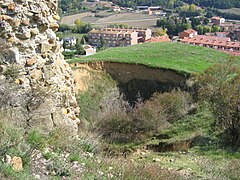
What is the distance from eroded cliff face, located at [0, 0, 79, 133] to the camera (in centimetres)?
497

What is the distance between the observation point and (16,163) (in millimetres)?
3787

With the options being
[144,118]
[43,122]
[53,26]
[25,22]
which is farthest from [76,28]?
[43,122]

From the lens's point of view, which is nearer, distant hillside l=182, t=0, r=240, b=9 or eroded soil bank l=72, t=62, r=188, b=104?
eroded soil bank l=72, t=62, r=188, b=104

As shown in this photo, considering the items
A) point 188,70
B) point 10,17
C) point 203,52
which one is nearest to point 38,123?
point 10,17

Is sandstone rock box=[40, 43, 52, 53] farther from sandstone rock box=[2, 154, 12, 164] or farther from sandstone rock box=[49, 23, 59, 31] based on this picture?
sandstone rock box=[2, 154, 12, 164]

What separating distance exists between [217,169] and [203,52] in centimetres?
1253

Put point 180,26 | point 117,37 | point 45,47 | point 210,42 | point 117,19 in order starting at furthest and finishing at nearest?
1. point 117,19
2. point 180,26
3. point 117,37
4. point 210,42
5. point 45,47

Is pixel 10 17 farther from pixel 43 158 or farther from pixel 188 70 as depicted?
pixel 188 70

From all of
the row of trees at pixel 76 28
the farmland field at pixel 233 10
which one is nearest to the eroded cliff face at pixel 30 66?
the row of trees at pixel 76 28

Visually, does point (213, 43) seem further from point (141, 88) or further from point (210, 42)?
point (141, 88)

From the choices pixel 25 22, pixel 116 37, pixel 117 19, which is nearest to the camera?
pixel 25 22

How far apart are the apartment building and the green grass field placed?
32.9m

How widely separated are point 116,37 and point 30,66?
4852 cm

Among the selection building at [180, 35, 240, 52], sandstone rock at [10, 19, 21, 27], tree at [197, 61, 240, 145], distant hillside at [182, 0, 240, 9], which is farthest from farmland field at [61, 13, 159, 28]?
sandstone rock at [10, 19, 21, 27]
